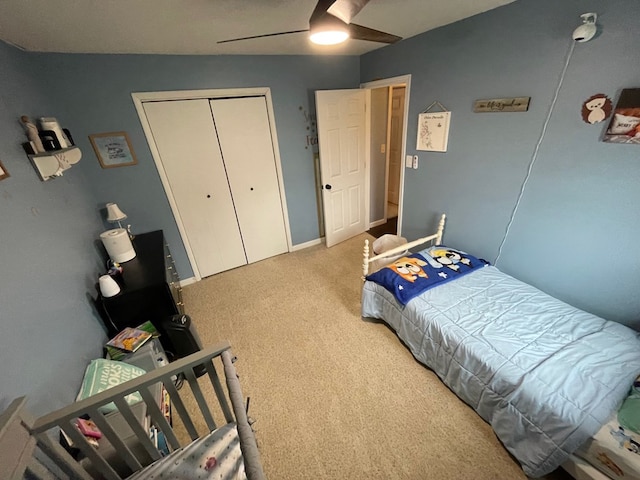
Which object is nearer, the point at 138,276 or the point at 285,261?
the point at 138,276

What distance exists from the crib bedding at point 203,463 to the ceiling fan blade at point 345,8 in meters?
1.87

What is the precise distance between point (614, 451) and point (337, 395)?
1304 millimetres

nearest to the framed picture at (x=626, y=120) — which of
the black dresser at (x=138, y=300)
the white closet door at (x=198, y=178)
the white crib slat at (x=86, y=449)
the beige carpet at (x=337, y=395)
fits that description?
the beige carpet at (x=337, y=395)

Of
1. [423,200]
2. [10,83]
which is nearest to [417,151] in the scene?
[423,200]

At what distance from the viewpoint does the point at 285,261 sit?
11.0 ft

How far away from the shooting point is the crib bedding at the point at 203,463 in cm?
96

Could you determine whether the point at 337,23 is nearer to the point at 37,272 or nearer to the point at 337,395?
the point at 37,272

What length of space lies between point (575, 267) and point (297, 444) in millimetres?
2202

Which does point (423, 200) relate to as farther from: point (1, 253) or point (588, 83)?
point (1, 253)

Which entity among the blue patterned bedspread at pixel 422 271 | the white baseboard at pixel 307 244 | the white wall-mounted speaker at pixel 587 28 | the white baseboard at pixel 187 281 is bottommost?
the white baseboard at pixel 187 281

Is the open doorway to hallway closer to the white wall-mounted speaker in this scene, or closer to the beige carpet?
the beige carpet

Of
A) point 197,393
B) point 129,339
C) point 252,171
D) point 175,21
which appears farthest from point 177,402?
point 252,171

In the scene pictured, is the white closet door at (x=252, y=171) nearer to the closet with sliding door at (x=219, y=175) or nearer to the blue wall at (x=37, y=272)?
the closet with sliding door at (x=219, y=175)

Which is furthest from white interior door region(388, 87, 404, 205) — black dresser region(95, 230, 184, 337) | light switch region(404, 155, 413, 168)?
black dresser region(95, 230, 184, 337)
